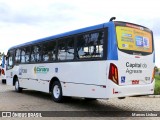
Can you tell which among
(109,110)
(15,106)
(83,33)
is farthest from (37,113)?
(83,33)

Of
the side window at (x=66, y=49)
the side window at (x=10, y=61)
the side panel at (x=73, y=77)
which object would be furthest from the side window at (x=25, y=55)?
the side window at (x=66, y=49)

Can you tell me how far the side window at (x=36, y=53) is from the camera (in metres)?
15.1

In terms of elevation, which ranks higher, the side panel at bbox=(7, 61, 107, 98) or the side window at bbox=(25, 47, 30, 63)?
the side window at bbox=(25, 47, 30, 63)

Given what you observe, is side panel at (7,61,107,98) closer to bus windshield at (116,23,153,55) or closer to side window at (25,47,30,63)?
side window at (25,47,30,63)

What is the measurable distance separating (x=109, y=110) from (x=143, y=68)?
188 centimetres

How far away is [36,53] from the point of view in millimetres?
15359

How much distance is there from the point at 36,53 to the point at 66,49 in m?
3.24

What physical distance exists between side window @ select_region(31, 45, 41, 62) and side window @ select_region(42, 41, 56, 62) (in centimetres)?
60

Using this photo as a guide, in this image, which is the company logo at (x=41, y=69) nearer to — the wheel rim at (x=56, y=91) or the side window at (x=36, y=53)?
the side window at (x=36, y=53)

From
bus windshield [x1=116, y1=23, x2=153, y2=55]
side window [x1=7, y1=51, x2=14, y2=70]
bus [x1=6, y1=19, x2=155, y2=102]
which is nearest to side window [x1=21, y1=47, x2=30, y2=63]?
side window [x1=7, y1=51, x2=14, y2=70]

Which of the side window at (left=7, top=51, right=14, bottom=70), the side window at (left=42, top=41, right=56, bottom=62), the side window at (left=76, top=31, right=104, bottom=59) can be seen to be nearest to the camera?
the side window at (left=76, top=31, right=104, bottom=59)

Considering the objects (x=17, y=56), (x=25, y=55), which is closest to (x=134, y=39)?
(x=25, y=55)

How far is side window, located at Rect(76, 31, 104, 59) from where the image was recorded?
10457 mm

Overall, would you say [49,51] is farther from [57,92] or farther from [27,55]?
[27,55]
